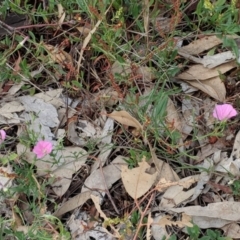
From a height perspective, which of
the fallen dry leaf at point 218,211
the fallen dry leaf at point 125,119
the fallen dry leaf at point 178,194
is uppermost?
the fallen dry leaf at point 125,119

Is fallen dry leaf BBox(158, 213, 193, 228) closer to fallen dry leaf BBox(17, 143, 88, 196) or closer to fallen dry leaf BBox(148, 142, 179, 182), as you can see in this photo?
fallen dry leaf BBox(148, 142, 179, 182)

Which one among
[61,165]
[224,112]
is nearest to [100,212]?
[61,165]

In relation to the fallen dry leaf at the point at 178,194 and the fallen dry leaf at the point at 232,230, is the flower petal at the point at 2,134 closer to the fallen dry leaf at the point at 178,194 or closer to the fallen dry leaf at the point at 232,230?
the fallen dry leaf at the point at 178,194

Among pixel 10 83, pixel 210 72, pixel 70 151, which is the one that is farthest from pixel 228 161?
pixel 10 83

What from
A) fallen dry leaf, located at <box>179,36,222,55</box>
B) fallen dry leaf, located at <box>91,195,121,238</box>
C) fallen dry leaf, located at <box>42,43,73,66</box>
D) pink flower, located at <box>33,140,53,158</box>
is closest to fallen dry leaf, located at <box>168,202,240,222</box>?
fallen dry leaf, located at <box>91,195,121,238</box>

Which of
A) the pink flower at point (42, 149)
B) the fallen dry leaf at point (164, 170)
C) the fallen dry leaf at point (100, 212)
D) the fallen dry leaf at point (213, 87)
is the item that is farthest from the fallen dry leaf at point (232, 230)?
the pink flower at point (42, 149)

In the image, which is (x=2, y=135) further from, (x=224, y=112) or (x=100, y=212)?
(x=224, y=112)

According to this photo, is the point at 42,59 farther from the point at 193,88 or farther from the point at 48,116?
the point at 193,88
